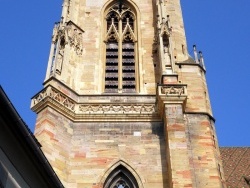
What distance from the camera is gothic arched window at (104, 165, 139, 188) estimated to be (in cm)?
1383

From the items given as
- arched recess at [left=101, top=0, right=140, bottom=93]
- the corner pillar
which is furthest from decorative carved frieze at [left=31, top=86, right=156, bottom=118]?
arched recess at [left=101, top=0, right=140, bottom=93]

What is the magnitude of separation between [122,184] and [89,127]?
7.35 ft

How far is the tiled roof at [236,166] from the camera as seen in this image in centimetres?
1764

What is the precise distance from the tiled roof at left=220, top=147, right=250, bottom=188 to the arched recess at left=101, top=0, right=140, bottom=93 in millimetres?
4982

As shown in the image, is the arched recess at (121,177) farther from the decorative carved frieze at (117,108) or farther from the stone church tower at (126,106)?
the decorative carved frieze at (117,108)

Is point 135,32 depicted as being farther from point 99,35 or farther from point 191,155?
point 191,155

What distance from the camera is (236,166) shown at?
19438 millimetres

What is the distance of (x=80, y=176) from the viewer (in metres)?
13.9

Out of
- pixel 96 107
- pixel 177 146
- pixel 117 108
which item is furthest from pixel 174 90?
pixel 96 107

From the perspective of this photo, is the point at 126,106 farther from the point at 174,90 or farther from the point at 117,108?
the point at 174,90

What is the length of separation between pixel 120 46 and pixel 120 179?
628cm

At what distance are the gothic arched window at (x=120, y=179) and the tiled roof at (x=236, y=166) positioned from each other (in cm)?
478

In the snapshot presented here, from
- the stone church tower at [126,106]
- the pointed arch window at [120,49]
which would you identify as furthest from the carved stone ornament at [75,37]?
the pointed arch window at [120,49]

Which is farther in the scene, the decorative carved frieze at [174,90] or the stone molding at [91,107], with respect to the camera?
the decorative carved frieze at [174,90]
